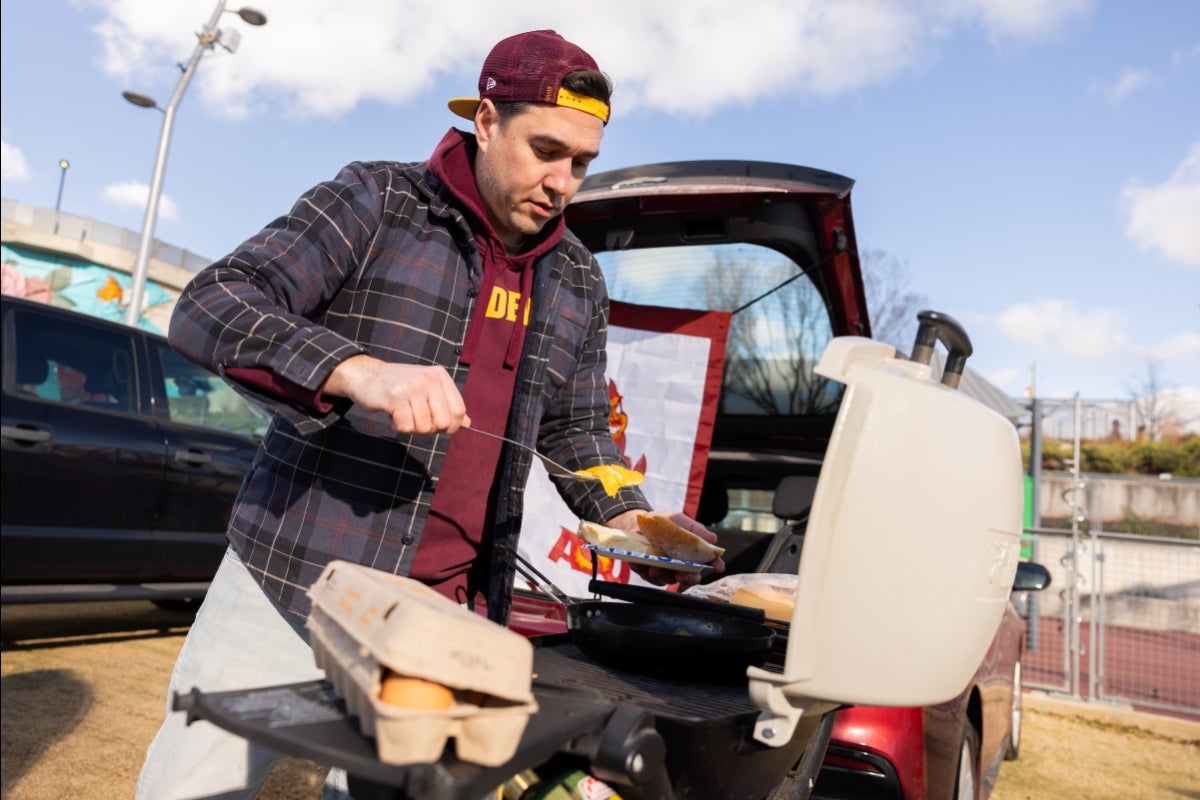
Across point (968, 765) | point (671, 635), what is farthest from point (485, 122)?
point (968, 765)

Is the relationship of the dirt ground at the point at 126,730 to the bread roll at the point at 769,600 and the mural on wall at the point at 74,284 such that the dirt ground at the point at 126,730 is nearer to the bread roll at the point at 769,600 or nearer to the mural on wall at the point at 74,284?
the bread roll at the point at 769,600

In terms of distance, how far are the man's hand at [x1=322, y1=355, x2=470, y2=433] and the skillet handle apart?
616 mm

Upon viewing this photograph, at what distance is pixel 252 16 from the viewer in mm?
13281

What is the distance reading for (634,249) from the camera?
13.4 feet

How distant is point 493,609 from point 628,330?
276cm

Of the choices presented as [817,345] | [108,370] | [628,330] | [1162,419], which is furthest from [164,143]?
[1162,419]

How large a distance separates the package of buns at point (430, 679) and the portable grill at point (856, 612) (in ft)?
0.29

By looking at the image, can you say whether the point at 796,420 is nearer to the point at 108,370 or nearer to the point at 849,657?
the point at 849,657

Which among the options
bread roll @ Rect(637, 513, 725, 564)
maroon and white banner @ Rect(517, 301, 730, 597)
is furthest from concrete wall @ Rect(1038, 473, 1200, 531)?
bread roll @ Rect(637, 513, 725, 564)

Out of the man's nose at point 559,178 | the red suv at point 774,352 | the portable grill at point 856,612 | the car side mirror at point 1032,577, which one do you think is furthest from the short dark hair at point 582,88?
the car side mirror at point 1032,577

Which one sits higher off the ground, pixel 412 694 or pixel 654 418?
pixel 654 418

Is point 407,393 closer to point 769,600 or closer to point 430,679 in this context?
point 430,679

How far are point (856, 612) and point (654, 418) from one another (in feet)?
10.9

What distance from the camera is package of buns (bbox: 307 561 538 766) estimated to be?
883 mm
